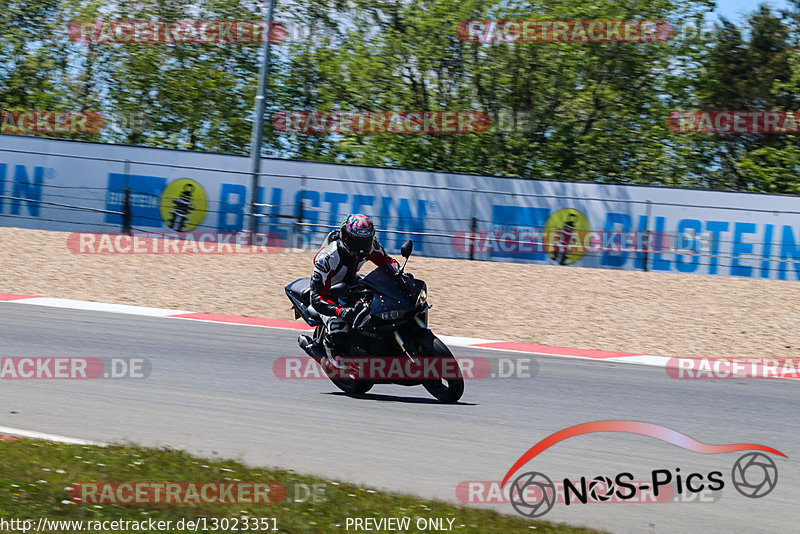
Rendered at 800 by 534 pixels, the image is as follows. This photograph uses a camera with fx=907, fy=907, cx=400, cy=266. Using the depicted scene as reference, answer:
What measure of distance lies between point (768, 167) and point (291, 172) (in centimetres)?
1938

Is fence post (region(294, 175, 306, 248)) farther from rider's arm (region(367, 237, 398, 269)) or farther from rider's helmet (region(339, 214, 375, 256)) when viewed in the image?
rider's helmet (region(339, 214, 375, 256))

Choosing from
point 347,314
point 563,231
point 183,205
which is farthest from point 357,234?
point 183,205

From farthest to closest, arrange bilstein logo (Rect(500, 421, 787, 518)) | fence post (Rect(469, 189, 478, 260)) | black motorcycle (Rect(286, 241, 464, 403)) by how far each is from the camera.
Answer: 1. fence post (Rect(469, 189, 478, 260))
2. black motorcycle (Rect(286, 241, 464, 403))
3. bilstein logo (Rect(500, 421, 787, 518))

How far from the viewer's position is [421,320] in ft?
26.9

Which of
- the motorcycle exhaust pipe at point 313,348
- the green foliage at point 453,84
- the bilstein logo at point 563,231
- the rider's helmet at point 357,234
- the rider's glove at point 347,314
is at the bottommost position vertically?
the motorcycle exhaust pipe at point 313,348

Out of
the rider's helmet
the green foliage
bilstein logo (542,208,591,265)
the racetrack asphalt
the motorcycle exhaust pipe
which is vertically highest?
the green foliage

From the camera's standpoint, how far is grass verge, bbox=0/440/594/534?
4.78 m

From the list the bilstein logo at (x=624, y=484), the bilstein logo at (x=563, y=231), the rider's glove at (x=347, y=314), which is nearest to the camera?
the bilstein logo at (x=624, y=484)

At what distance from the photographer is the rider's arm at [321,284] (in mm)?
8539

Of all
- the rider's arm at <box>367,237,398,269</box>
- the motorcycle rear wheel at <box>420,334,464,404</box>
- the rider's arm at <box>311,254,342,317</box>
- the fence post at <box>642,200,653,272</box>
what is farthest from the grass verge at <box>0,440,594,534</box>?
the fence post at <box>642,200,653,272</box>

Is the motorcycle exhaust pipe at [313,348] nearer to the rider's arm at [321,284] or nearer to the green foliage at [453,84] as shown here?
the rider's arm at [321,284]

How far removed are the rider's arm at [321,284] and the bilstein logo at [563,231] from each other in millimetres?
12438

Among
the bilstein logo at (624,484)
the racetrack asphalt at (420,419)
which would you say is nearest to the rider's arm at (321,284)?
the racetrack asphalt at (420,419)

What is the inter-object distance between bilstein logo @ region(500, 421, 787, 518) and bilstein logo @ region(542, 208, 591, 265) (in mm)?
13003
